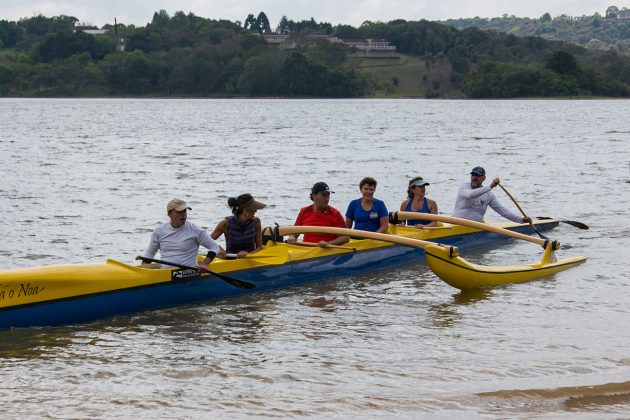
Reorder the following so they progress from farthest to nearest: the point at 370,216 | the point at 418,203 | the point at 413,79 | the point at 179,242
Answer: the point at 413,79, the point at 418,203, the point at 370,216, the point at 179,242

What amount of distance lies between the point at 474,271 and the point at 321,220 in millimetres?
2474

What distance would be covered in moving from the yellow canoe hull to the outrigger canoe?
14 cm

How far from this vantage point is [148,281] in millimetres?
11875

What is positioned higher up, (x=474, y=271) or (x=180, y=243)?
(x=180, y=243)

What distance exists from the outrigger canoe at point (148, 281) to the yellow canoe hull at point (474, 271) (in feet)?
0.47

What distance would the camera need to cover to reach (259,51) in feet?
613

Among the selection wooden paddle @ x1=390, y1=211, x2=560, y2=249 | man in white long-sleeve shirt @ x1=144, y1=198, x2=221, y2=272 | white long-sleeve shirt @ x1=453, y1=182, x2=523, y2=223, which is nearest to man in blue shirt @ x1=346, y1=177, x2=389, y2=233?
wooden paddle @ x1=390, y1=211, x2=560, y2=249

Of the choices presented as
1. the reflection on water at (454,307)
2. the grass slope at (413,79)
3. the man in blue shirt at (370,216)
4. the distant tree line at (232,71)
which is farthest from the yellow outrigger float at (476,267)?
the grass slope at (413,79)

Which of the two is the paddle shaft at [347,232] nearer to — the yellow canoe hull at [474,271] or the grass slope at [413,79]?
the yellow canoe hull at [474,271]

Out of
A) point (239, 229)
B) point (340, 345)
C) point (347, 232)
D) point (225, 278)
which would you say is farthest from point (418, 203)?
point (340, 345)

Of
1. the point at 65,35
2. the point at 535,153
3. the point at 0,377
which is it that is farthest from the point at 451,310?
the point at 65,35

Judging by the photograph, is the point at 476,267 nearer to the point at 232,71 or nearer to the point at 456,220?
the point at 456,220

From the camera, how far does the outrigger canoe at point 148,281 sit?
36.1 feet

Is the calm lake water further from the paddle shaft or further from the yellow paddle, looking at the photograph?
the paddle shaft
